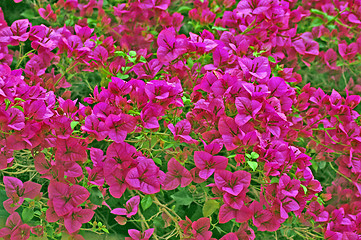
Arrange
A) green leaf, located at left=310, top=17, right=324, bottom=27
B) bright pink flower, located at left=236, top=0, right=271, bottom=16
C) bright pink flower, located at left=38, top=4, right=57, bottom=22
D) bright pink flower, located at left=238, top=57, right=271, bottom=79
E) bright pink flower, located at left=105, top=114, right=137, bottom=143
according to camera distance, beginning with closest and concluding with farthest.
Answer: bright pink flower, located at left=105, top=114, right=137, bottom=143 < bright pink flower, located at left=238, top=57, right=271, bottom=79 < bright pink flower, located at left=236, top=0, right=271, bottom=16 < bright pink flower, located at left=38, top=4, right=57, bottom=22 < green leaf, located at left=310, top=17, right=324, bottom=27

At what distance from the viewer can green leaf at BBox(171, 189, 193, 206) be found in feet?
3.40

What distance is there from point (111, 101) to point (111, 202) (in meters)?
0.32

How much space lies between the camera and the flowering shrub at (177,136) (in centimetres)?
92

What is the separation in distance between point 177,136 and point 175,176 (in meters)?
0.11

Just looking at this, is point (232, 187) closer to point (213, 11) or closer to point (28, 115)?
point (28, 115)

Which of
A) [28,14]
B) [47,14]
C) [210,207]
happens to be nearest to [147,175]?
[210,207]

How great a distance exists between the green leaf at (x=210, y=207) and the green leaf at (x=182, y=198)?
0.25 ft

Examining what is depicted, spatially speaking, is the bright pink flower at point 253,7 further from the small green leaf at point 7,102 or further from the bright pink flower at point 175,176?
the small green leaf at point 7,102

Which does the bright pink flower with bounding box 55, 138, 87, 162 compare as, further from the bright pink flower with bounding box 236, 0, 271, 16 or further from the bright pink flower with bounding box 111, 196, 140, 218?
the bright pink flower with bounding box 236, 0, 271, 16

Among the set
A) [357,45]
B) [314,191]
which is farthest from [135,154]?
[357,45]

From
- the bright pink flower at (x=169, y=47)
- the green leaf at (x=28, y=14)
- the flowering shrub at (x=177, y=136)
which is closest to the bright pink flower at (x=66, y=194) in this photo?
the flowering shrub at (x=177, y=136)

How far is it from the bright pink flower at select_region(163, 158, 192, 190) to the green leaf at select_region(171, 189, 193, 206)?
84mm

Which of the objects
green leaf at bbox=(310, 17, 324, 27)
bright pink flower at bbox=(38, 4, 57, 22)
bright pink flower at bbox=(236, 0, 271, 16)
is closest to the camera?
bright pink flower at bbox=(236, 0, 271, 16)

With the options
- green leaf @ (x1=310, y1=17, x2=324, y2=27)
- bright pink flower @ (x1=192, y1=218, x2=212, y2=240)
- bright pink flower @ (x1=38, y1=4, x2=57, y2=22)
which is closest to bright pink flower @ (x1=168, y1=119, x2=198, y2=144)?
bright pink flower @ (x1=192, y1=218, x2=212, y2=240)
